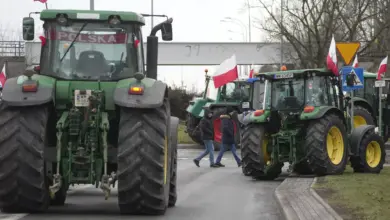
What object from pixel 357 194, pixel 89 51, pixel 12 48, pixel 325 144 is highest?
pixel 12 48

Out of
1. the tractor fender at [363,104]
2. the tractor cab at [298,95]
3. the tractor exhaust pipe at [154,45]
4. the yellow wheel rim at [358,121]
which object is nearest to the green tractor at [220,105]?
the tractor fender at [363,104]

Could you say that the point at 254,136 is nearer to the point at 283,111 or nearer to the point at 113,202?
the point at 283,111

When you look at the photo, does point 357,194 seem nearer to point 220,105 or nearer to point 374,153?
point 374,153

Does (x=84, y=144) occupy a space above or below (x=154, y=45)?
below

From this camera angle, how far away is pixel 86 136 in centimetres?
1187

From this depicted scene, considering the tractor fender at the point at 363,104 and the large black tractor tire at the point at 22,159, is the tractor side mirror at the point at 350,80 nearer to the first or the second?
the tractor fender at the point at 363,104

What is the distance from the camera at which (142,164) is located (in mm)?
11578

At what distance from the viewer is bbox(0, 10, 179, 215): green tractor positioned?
1154cm

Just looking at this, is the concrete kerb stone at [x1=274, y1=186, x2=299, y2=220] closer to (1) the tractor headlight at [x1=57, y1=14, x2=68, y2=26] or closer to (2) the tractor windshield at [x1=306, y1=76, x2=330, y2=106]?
(1) the tractor headlight at [x1=57, y1=14, x2=68, y2=26]

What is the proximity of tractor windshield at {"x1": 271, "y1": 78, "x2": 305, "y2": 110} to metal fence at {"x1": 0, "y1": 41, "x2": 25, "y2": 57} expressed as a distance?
29278mm

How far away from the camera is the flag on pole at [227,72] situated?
28906 mm

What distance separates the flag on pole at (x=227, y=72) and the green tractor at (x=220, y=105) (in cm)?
337

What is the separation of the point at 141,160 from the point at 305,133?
8778 millimetres

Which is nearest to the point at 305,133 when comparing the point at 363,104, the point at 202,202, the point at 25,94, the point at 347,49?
the point at 347,49
